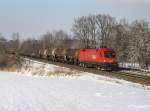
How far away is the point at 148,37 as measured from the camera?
69.6 meters

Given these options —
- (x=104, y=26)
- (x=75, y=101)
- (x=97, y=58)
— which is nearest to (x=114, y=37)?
(x=104, y=26)

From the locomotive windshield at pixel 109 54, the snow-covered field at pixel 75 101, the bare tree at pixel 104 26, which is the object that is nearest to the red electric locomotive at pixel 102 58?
the locomotive windshield at pixel 109 54

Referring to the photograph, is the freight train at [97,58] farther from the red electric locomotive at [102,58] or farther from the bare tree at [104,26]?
the bare tree at [104,26]

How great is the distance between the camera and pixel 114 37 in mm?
93375

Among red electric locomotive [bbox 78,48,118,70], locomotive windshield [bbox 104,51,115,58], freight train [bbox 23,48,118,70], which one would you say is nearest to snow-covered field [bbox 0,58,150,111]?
red electric locomotive [bbox 78,48,118,70]

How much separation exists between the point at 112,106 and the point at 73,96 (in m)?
3.83

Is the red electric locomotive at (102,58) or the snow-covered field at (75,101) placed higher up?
the red electric locomotive at (102,58)

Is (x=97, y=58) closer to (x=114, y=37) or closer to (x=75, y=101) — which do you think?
(x=75, y=101)

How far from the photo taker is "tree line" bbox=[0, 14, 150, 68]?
6888 cm

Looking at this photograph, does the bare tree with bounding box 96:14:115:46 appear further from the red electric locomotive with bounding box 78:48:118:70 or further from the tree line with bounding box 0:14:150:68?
the red electric locomotive with bounding box 78:48:118:70

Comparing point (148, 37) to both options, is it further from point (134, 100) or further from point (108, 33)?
point (134, 100)

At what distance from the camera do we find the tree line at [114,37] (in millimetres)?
68875

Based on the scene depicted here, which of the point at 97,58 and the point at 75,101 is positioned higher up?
the point at 97,58

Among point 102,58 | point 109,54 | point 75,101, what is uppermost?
point 109,54
